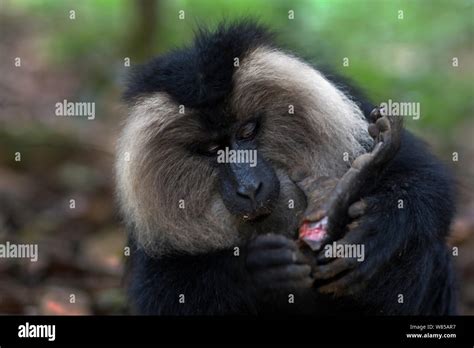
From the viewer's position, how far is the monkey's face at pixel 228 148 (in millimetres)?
6598

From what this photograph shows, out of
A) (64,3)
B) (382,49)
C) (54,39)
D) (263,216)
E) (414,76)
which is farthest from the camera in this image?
(64,3)

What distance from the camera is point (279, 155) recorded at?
6668 mm

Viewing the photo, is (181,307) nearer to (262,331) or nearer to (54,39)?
(262,331)

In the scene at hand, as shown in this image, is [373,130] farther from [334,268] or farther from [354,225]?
[334,268]

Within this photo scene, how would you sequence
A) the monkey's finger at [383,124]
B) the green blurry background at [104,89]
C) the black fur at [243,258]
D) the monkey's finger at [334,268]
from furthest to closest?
the green blurry background at [104,89] < the black fur at [243,258] < the monkey's finger at [383,124] < the monkey's finger at [334,268]

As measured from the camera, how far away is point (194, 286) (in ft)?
22.0

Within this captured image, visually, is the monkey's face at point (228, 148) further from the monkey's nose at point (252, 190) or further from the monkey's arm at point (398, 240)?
the monkey's arm at point (398, 240)

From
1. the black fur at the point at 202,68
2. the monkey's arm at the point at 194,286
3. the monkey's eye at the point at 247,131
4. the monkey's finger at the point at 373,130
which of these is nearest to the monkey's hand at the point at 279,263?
the monkey's arm at the point at 194,286

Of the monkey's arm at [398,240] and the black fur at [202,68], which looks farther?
the black fur at [202,68]

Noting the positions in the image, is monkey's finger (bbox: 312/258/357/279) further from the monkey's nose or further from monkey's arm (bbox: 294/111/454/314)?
the monkey's nose

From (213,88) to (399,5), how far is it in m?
11.0

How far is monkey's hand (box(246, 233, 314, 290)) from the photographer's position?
20.2ft

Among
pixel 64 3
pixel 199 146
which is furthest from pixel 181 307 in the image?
pixel 64 3

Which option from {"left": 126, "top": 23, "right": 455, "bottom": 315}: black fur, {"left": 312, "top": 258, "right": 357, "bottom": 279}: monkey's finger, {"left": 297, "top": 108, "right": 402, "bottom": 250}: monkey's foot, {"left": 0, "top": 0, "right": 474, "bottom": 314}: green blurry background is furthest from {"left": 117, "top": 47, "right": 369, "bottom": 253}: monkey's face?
{"left": 0, "top": 0, "right": 474, "bottom": 314}: green blurry background
